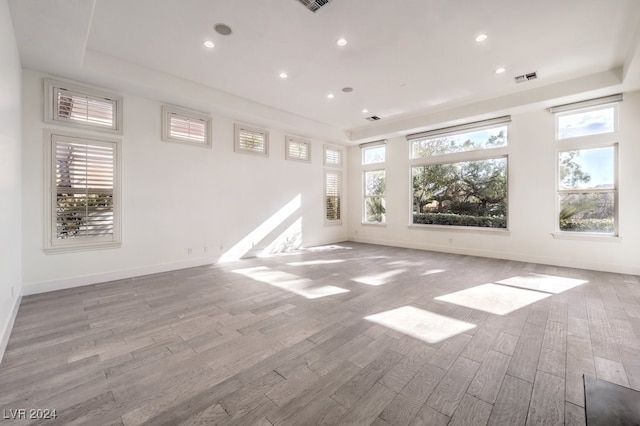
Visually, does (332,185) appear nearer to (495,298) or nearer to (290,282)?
(290,282)

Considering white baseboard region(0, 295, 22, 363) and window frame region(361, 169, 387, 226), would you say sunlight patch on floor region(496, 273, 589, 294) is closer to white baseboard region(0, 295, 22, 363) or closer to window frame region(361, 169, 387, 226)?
window frame region(361, 169, 387, 226)

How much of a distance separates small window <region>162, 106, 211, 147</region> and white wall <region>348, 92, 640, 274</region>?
5.02 m

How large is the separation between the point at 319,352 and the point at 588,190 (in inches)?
239

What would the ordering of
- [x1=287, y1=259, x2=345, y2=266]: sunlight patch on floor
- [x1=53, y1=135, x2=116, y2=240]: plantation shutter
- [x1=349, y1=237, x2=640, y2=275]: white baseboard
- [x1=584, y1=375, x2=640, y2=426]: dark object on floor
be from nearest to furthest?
[x1=584, y1=375, x2=640, y2=426]: dark object on floor < [x1=53, y1=135, x2=116, y2=240]: plantation shutter < [x1=349, y1=237, x2=640, y2=275]: white baseboard < [x1=287, y1=259, x2=345, y2=266]: sunlight patch on floor

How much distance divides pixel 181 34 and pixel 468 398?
4799 millimetres

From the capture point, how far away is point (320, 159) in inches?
324

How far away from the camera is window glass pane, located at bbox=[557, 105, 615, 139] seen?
500 centimetres

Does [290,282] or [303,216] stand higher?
[303,216]

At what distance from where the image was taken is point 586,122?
17.1ft

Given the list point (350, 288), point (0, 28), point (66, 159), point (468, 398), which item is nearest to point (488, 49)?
point (350, 288)

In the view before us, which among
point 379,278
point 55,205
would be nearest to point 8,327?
point 55,205

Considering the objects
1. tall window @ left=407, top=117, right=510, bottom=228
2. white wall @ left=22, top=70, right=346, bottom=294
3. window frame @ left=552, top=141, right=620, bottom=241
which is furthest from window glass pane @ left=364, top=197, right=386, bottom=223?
window frame @ left=552, top=141, right=620, bottom=241

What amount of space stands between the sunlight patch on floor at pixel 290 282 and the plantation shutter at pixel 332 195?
3.69 m

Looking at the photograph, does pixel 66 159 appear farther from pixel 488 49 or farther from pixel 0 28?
pixel 488 49
